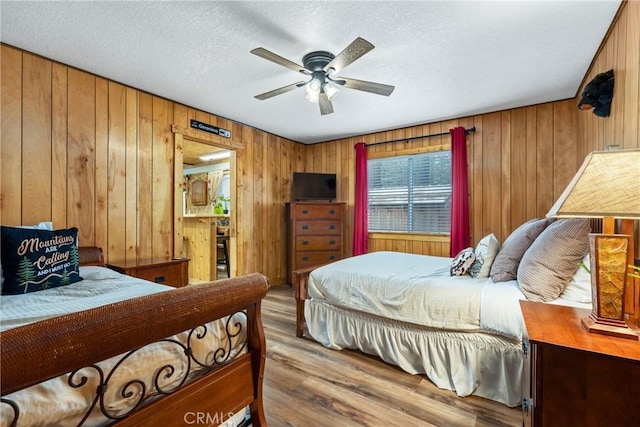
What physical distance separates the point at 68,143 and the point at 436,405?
3.46m

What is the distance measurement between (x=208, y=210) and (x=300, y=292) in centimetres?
443

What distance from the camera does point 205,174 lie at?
6480mm

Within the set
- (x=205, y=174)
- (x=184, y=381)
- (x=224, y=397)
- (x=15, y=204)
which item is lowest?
(x=224, y=397)

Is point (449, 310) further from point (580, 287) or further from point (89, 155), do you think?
point (89, 155)

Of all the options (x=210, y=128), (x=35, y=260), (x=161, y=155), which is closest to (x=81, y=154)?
(x=161, y=155)

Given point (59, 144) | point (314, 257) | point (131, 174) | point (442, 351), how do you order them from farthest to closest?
point (314, 257), point (131, 174), point (59, 144), point (442, 351)

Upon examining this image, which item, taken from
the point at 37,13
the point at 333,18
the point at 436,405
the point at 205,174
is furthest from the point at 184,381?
the point at 205,174

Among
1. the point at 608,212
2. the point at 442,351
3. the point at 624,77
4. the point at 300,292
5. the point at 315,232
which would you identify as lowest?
the point at 442,351

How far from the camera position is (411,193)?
13.7ft

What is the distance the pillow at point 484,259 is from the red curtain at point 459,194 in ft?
4.69

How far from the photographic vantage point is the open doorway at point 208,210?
4.48 metres

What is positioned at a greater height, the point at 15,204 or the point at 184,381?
the point at 15,204

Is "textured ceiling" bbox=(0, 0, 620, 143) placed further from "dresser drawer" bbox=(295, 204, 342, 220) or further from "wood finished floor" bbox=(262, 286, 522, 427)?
"wood finished floor" bbox=(262, 286, 522, 427)

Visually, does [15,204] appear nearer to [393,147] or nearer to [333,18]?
[333,18]
